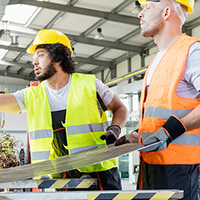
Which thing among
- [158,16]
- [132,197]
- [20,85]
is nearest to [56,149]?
[158,16]

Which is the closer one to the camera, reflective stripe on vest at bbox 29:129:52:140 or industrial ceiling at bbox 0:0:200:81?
reflective stripe on vest at bbox 29:129:52:140

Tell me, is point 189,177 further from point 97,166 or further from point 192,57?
point 97,166

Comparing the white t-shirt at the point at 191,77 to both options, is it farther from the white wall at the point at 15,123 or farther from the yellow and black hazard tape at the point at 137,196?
the white wall at the point at 15,123

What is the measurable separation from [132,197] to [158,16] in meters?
1.25

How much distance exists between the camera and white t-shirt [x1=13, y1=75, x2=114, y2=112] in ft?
9.52

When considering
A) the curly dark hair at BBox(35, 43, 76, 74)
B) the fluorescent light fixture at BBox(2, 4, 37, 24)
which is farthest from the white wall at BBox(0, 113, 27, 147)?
the curly dark hair at BBox(35, 43, 76, 74)

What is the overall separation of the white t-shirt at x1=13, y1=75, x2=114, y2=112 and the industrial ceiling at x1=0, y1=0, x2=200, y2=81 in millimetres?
6794

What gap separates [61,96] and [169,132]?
4.08 feet

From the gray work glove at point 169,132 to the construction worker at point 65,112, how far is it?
2.69 ft

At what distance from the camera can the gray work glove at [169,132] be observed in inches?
72.8

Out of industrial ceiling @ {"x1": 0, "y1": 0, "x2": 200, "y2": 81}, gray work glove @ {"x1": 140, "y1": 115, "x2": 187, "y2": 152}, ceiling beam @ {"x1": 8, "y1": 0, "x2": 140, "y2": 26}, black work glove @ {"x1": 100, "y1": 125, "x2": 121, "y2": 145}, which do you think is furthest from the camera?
industrial ceiling @ {"x1": 0, "y1": 0, "x2": 200, "y2": 81}

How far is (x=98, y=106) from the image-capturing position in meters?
2.99

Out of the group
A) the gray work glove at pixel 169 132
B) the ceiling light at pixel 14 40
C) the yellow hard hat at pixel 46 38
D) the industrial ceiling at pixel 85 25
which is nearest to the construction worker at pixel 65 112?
the yellow hard hat at pixel 46 38

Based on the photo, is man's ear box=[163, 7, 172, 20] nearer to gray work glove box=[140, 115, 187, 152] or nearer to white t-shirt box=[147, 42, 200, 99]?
white t-shirt box=[147, 42, 200, 99]
